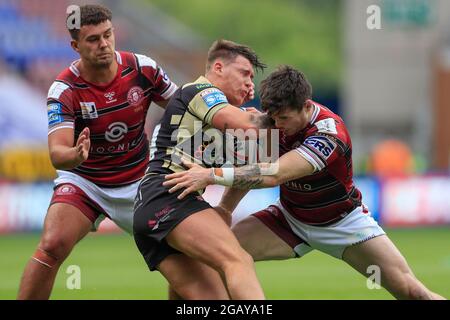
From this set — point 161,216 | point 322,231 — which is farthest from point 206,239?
point 322,231

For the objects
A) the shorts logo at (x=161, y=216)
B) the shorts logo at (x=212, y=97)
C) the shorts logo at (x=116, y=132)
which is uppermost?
the shorts logo at (x=212, y=97)

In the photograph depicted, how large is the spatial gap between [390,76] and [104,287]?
2727cm

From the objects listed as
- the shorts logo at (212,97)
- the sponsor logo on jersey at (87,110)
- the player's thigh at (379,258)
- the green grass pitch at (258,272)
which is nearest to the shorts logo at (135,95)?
the sponsor logo on jersey at (87,110)

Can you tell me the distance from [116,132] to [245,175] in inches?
76.1

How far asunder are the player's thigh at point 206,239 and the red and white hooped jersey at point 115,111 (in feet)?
6.30

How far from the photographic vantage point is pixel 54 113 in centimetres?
885

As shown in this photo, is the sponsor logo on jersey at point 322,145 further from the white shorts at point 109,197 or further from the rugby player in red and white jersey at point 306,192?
the white shorts at point 109,197

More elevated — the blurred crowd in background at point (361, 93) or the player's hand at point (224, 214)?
the player's hand at point (224, 214)

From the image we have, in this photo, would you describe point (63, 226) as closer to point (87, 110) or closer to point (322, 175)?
point (87, 110)

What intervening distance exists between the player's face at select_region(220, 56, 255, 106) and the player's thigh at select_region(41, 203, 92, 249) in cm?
181

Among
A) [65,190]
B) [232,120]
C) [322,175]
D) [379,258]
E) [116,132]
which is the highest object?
[232,120]

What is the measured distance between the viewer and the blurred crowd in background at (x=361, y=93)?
2089cm
